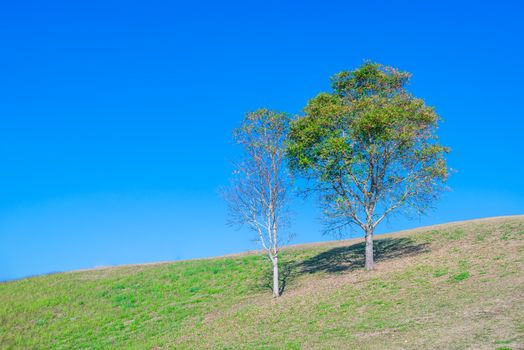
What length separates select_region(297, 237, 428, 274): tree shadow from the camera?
43375 millimetres

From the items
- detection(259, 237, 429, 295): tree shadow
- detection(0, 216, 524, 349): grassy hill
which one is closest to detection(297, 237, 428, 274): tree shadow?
detection(259, 237, 429, 295): tree shadow

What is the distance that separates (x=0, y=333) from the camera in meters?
40.2

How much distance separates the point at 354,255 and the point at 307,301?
1624 cm

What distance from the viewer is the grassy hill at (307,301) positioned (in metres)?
23.6

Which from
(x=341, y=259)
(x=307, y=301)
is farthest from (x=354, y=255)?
(x=307, y=301)

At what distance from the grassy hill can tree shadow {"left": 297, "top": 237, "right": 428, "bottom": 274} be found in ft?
0.77

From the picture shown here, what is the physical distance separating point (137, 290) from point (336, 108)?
28081 millimetres

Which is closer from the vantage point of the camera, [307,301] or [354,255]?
[307,301]

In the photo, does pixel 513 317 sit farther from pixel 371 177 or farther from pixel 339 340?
pixel 371 177

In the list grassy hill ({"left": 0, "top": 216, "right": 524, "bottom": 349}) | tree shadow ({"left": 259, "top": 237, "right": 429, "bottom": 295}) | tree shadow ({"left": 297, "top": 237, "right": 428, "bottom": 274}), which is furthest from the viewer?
tree shadow ({"left": 297, "top": 237, "right": 428, "bottom": 274})

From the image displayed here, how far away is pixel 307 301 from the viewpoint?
33.5 meters

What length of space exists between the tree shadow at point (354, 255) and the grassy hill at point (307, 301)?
0.77ft

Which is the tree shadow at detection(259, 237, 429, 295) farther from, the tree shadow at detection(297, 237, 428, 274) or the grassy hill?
the grassy hill

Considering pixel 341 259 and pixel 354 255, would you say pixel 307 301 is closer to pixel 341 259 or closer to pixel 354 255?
pixel 341 259
